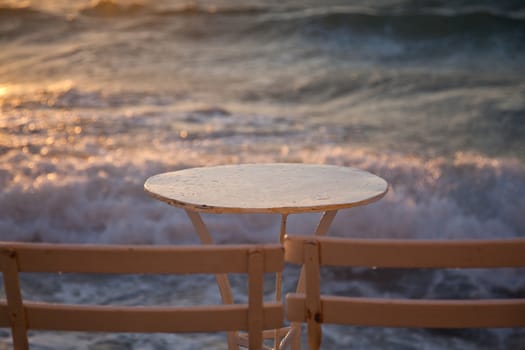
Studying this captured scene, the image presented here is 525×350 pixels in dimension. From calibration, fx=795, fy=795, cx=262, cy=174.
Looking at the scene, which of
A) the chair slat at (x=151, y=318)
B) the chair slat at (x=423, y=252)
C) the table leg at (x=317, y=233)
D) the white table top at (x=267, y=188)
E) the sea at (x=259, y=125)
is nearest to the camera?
the chair slat at (x=423, y=252)

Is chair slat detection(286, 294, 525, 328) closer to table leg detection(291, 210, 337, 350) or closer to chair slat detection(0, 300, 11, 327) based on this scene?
chair slat detection(0, 300, 11, 327)

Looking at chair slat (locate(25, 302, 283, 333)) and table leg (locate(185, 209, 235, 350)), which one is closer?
chair slat (locate(25, 302, 283, 333))

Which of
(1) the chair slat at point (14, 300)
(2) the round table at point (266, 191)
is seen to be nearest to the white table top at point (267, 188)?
(2) the round table at point (266, 191)

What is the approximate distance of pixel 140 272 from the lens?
2.04 m

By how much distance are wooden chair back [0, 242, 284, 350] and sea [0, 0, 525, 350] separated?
259 cm

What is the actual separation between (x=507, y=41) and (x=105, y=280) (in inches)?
364

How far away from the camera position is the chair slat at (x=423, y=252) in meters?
2.01

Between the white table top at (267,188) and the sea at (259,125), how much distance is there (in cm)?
164

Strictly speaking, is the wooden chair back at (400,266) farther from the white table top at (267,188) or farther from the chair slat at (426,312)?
the white table top at (267,188)

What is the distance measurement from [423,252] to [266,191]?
1.15 meters

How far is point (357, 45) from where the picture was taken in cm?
1359

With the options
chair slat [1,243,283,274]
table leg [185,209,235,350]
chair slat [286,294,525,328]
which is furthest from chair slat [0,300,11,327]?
table leg [185,209,235,350]

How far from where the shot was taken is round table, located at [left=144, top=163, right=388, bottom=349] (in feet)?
9.34

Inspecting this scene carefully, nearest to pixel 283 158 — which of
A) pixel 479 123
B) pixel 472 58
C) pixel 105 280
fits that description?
pixel 479 123
